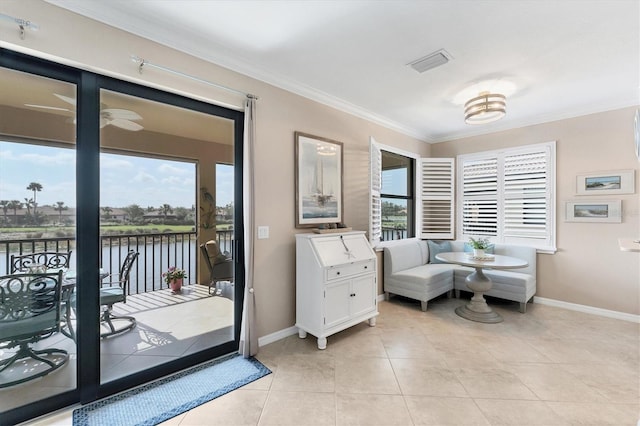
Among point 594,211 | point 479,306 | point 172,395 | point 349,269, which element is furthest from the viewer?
point 594,211

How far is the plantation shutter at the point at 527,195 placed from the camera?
4066 millimetres

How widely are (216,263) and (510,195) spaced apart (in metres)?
4.43

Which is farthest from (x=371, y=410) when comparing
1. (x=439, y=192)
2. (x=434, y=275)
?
(x=439, y=192)

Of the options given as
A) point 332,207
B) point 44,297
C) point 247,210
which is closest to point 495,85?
point 332,207

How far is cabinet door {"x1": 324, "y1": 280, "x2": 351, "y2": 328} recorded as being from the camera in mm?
2746

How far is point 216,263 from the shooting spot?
9.21 ft

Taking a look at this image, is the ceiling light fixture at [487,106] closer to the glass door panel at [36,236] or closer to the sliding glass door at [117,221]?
the sliding glass door at [117,221]

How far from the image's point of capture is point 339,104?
11.6 ft

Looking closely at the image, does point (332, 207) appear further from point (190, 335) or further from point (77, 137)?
point (77, 137)

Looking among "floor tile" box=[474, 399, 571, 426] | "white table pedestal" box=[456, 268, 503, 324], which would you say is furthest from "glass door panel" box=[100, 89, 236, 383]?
"white table pedestal" box=[456, 268, 503, 324]

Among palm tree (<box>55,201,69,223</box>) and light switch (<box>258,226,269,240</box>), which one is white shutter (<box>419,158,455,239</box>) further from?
palm tree (<box>55,201,69,223</box>)

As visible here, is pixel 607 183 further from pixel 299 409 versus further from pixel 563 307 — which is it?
pixel 299 409

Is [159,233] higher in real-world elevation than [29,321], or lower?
higher

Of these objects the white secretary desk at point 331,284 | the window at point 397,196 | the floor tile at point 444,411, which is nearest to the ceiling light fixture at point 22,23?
the white secretary desk at point 331,284
